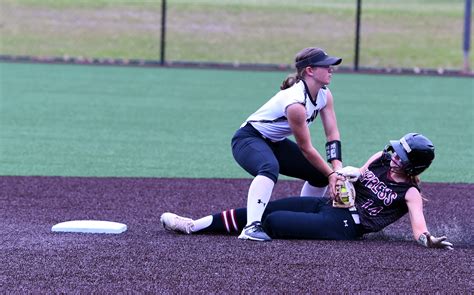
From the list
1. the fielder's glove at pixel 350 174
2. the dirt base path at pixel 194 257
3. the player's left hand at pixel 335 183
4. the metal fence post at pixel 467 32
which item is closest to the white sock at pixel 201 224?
the dirt base path at pixel 194 257

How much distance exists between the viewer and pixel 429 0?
44469 millimetres

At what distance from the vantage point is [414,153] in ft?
25.6

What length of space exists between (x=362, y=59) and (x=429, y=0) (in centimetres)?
1694

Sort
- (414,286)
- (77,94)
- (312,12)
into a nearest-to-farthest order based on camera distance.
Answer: (414,286), (77,94), (312,12)

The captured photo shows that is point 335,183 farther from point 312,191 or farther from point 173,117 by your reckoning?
point 173,117

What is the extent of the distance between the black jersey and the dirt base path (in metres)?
0.17

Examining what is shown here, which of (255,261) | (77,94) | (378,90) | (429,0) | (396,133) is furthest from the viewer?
(429,0)

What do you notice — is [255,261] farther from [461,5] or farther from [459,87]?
[461,5]

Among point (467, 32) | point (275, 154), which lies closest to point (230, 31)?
point (467, 32)

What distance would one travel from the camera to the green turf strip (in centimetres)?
1206

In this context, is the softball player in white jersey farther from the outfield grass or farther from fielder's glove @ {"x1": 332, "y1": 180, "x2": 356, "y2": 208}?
the outfield grass

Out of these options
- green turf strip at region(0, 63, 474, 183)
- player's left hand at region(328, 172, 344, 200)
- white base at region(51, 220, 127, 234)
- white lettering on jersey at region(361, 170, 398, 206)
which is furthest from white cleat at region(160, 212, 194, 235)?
green turf strip at region(0, 63, 474, 183)

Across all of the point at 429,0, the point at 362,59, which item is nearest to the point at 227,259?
the point at 362,59

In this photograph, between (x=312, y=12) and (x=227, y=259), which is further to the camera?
(x=312, y=12)
